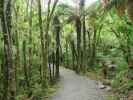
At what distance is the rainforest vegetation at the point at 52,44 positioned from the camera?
14.3m

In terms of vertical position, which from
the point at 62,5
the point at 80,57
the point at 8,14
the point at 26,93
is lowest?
the point at 26,93

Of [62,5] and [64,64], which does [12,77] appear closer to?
[62,5]

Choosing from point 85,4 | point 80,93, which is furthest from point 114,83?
point 85,4

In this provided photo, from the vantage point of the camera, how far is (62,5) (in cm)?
2675

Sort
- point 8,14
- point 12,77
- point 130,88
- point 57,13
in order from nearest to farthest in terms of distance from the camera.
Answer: point 12,77 → point 8,14 → point 130,88 → point 57,13

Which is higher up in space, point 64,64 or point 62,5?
point 62,5

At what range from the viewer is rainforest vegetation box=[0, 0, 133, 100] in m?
14.3

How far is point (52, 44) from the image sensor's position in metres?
30.5

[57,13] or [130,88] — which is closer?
[130,88]

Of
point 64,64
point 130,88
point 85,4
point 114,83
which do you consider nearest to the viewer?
point 130,88

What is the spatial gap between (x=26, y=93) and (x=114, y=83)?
5846 mm

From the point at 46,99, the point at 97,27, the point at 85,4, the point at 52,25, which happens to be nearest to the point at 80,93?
the point at 46,99

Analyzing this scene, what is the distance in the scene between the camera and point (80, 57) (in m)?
30.0

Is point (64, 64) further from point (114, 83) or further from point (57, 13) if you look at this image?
point (114, 83)
